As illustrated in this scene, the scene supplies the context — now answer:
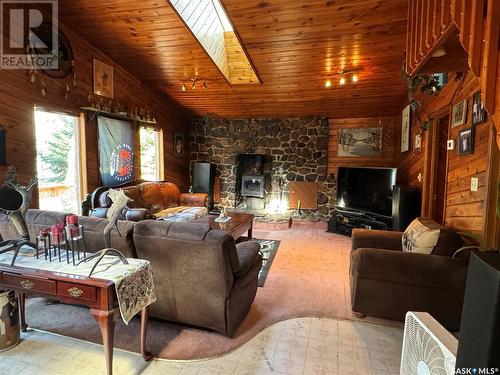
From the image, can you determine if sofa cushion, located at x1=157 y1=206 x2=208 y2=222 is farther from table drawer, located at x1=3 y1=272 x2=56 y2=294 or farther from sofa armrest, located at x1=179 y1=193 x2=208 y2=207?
table drawer, located at x1=3 y1=272 x2=56 y2=294

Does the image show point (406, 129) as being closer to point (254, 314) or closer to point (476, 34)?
point (476, 34)

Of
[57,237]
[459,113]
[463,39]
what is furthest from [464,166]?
[57,237]

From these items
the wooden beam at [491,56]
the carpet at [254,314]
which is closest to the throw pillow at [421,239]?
the carpet at [254,314]

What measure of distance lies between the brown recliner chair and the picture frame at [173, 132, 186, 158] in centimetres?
448

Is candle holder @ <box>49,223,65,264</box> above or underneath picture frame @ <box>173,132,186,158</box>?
underneath

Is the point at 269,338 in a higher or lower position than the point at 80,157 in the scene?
lower

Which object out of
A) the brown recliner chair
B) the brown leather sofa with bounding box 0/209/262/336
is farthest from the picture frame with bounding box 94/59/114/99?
the brown recliner chair

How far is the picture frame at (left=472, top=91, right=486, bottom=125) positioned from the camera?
2.27 m

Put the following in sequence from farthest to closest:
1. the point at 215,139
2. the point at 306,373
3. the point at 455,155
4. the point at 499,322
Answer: the point at 215,139, the point at 455,155, the point at 306,373, the point at 499,322

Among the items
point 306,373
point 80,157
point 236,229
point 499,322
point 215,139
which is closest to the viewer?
point 499,322

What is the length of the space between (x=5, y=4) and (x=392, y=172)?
5.62m

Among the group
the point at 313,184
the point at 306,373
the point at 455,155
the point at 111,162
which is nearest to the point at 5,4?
the point at 111,162

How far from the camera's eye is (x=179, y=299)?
2.10 meters

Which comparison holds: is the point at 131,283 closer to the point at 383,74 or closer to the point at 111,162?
the point at 111,162
